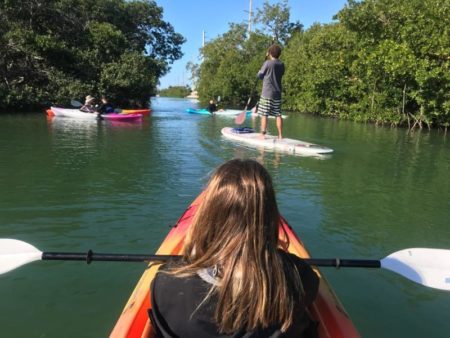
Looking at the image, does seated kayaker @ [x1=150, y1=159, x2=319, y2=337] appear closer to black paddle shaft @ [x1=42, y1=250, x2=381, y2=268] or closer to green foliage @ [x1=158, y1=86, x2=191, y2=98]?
black paddle shaft @ [x1=42, y1=250, x2=381, y2=268]

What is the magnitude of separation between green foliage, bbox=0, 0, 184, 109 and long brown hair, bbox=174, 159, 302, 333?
21.7 m

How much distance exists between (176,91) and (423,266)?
104 metres

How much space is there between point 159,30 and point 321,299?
39.2 metres

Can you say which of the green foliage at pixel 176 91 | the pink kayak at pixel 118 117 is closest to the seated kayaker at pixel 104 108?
the pink kayak at pixel 118 117

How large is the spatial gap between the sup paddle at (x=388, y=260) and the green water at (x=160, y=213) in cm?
45

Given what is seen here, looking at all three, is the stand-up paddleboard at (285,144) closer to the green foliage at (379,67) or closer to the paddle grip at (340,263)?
the paddle grip at (340,263)

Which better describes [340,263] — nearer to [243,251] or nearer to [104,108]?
[243,251]

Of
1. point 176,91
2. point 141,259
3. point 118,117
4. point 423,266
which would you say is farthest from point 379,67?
point 176,91

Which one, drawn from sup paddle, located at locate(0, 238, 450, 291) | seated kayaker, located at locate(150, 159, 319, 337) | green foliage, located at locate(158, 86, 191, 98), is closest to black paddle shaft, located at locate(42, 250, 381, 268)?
sup paddle, located at locate(0, 238, 450, 291)

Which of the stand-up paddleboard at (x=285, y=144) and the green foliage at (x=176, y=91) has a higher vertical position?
the green foliage at (x=176, y=91)

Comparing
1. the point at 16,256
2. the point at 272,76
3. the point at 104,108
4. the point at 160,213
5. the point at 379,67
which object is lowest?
the point at 160,213

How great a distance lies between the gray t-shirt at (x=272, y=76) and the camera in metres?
9.86

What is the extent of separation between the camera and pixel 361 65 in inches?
855

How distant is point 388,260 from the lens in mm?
3121
